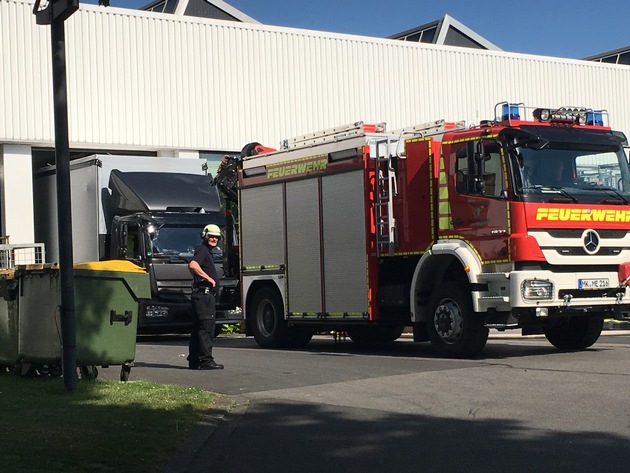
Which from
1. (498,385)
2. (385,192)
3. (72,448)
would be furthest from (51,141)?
(72,448)

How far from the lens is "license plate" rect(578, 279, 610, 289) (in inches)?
563

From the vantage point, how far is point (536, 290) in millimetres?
13922

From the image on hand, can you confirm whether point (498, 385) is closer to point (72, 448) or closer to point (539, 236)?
point (539, 236)

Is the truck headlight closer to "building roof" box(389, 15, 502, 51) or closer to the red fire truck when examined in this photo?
the red fire truck

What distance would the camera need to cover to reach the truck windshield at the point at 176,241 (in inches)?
868

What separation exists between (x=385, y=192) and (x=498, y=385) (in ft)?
16.5

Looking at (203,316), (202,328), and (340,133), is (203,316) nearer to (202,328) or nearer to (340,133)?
(202,328)

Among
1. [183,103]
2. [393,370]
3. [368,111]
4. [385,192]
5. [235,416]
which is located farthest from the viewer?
[368,111]

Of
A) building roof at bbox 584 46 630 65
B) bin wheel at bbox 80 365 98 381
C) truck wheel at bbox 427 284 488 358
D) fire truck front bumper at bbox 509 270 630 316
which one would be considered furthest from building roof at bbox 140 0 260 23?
bin wheel at bbox 80 365 98 381

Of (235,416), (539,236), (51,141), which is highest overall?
(51,141)

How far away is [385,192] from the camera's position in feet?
51.7

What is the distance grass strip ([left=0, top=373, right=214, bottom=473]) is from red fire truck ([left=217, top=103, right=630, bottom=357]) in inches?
184

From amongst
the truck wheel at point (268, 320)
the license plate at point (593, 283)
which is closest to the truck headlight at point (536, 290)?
the license plate at point (593, 283)

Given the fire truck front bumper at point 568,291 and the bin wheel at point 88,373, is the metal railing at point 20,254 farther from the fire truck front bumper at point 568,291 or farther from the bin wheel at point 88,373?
the fire truck front bumper at point 568,291
